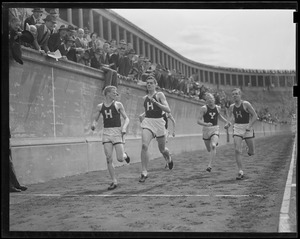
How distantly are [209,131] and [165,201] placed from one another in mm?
1465

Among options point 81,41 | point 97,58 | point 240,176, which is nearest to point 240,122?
point 240,176

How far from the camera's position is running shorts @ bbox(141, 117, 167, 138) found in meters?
6.86

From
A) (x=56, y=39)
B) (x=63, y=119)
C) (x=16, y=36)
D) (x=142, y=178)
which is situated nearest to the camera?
(x=16, y=36)

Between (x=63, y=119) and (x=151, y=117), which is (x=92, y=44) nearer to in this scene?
(x=63, y=119)

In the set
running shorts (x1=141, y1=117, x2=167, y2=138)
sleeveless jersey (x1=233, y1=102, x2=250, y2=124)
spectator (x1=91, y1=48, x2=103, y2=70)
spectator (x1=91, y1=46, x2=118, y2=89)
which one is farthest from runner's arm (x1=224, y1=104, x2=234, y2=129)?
spectator (x1=91, y1=48, x2=103, y2=70)

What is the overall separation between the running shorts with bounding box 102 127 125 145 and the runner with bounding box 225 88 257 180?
164 cm

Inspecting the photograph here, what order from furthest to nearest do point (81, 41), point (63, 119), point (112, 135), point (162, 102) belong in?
point (63, 119), point (81, 41), point (162, 102), point (112, 135)

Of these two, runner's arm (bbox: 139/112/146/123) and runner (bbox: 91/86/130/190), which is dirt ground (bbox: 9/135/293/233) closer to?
runner (bbox: 91/86/130/190)

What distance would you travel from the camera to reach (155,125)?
727 cm

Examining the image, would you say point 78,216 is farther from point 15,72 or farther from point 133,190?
point 15,72

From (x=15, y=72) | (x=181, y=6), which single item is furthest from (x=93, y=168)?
(x=181, y=6)

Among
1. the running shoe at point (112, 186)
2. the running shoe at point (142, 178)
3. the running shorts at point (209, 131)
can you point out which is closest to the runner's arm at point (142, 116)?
the running shoe at point (142, 178)

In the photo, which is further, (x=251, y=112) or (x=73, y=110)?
(x=73, y=110)

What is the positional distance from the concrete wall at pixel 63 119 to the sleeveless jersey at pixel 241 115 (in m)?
1.05
